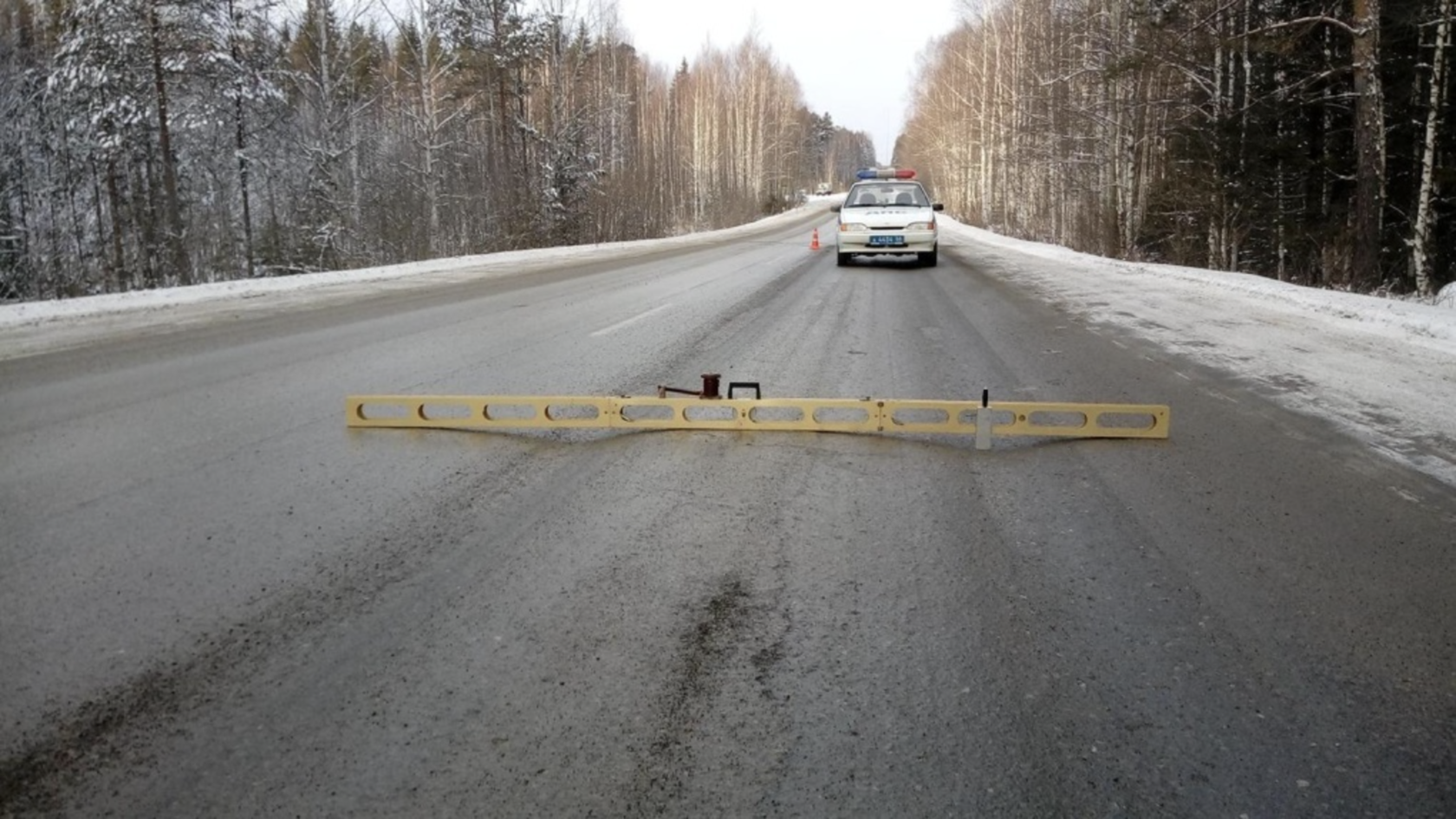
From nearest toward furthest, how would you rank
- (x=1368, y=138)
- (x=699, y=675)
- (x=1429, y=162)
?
(x=699, y=675) < (x=1429, y=162) < (x=1368, y=138)

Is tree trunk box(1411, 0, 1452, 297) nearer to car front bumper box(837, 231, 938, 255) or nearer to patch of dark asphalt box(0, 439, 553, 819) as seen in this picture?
car front bumper box(837, 231, 938, 255)

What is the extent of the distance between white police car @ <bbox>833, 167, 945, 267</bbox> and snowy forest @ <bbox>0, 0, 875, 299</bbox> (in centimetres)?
1540

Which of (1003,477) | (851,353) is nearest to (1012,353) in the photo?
(851,353)

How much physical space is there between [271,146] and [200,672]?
3146cm

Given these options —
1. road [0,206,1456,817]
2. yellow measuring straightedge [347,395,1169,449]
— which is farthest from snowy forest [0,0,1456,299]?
road [0,206,1456,817]

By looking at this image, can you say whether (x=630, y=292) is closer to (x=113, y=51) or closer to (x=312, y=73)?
(x=113, y=51)

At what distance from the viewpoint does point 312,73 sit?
29.1m

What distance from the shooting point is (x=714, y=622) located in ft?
10.3

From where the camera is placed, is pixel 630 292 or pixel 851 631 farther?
pixel 630 292

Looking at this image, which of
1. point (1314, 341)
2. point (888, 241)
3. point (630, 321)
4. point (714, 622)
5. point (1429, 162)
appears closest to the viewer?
point (714, 622)

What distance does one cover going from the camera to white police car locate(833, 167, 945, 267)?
1898cm

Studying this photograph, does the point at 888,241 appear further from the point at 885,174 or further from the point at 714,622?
the point at 714,622

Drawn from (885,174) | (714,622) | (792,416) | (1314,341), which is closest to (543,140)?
(885,174)

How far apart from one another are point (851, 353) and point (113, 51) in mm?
24663
